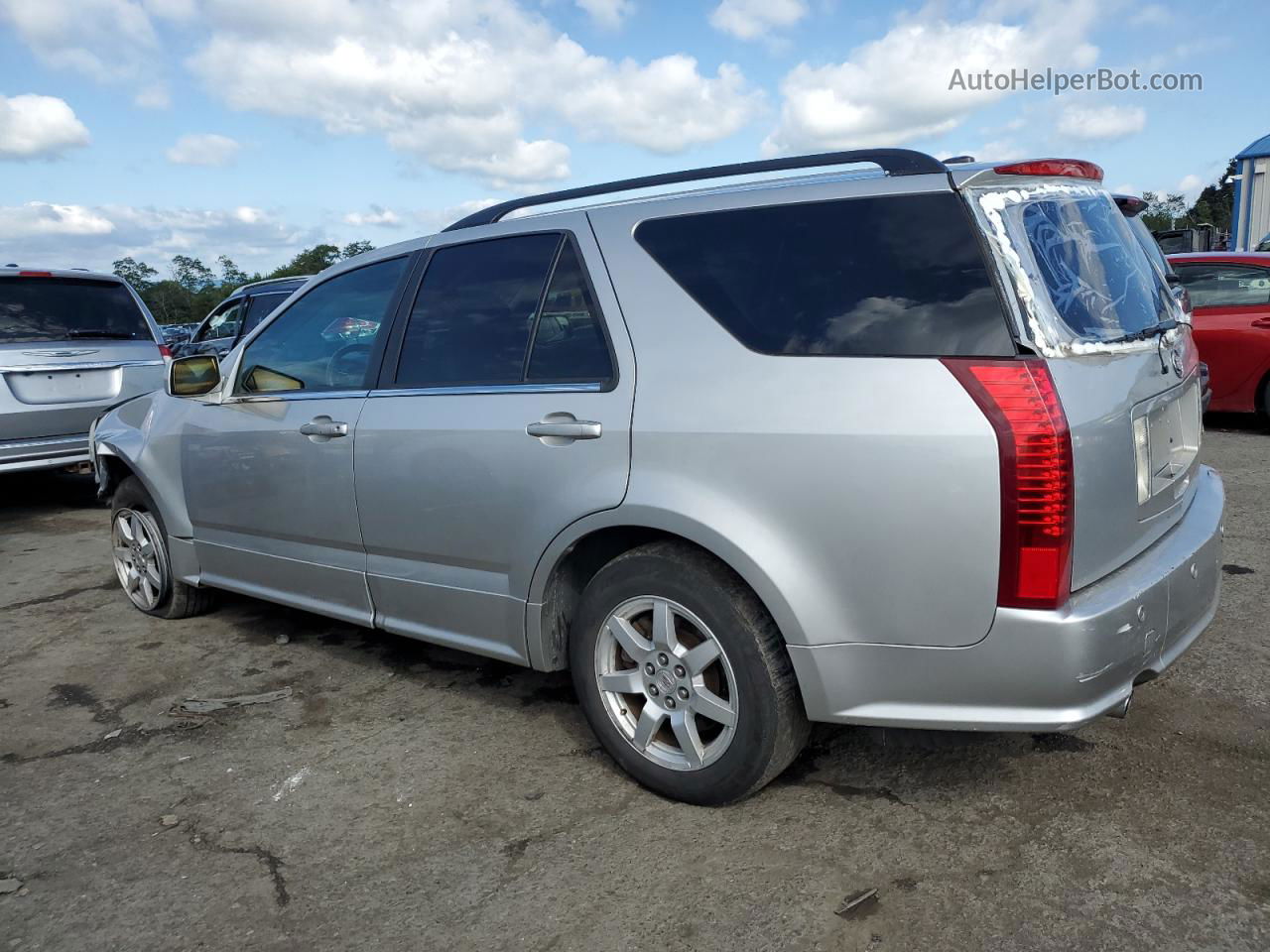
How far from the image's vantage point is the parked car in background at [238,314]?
11156mm

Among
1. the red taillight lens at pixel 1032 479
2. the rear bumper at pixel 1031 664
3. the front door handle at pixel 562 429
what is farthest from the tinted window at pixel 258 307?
the red taillight lens at pixel 1032 479

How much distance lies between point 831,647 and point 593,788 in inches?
37.9

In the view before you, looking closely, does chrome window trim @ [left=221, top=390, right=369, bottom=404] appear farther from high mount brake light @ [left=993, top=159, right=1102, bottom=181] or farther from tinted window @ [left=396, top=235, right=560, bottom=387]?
high mount brake light @ [left=993, top=159, right=1102, bottom=181]

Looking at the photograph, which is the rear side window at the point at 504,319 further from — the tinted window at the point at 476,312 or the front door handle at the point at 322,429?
the front door handle at the point at 322,429

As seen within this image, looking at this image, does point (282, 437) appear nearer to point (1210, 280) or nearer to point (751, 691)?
point (751, 691)

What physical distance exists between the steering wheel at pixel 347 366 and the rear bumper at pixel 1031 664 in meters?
2.02

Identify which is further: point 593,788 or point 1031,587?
point 593,788

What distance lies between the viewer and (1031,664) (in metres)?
2.34

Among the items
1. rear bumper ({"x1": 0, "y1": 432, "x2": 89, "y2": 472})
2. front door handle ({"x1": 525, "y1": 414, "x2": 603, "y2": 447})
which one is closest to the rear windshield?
rear bumper ({"x1": 0, "y1": 432, "x2": 89, "y2": 472})

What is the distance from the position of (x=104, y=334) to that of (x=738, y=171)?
6608mm

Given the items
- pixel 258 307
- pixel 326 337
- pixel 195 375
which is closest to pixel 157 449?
pixel 195 375

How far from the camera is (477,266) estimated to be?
3461 millimetres

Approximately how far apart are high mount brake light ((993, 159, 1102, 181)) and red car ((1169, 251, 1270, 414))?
6.62m

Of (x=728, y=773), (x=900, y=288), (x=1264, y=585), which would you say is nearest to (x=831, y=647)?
(x=728, y=773)
